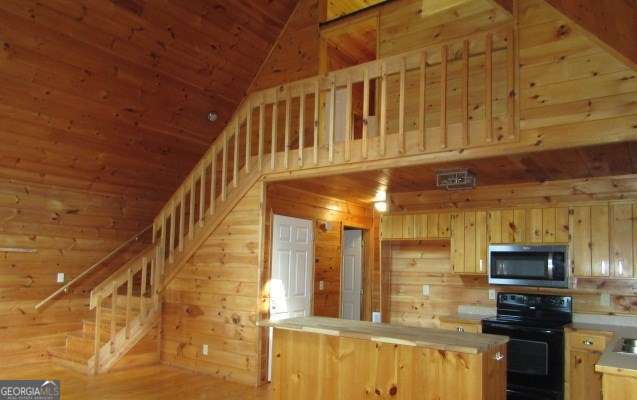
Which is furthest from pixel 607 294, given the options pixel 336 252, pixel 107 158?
pixel 107 158

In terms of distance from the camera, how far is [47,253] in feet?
20.1

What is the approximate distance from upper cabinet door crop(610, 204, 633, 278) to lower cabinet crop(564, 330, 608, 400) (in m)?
0.64

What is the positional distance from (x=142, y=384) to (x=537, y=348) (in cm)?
399

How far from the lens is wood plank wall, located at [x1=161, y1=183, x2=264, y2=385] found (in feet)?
18.6

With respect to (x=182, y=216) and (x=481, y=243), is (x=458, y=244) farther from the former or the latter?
(x=182, y=216)

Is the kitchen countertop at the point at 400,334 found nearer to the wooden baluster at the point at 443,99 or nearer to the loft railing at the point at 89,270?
the wooden baluster at the point at 443,99

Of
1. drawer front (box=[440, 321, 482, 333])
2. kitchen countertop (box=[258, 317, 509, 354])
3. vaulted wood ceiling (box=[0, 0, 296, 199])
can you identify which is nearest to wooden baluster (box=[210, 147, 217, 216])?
vaulted wood ceiling (box=[0, 0, 296, 199])

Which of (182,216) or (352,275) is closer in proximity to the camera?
(182,216)

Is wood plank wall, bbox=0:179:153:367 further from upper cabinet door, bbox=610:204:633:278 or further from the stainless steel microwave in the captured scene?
upper cabinet door, bbox=610:204:633:278

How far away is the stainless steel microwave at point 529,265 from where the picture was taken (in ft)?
16.0

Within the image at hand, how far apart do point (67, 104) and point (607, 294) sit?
5778 mm

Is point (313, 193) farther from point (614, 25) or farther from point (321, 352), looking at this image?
point (614, 25)

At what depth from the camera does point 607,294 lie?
4.97m

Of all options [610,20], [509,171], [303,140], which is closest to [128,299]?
[303,140]
